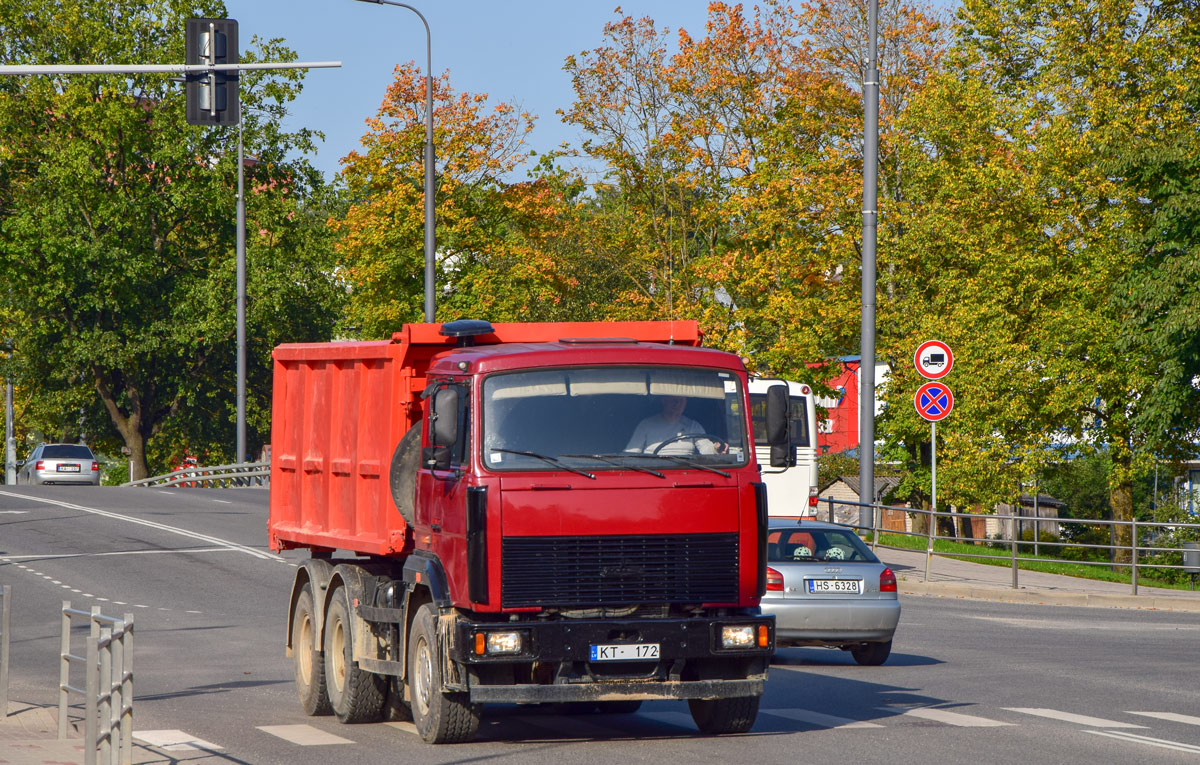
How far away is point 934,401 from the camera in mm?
27234

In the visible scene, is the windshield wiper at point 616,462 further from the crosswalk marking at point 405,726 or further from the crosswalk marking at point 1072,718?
the crosswalk marking at point 1072,718

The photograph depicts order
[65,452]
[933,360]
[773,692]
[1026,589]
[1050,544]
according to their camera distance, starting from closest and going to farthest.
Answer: [773,692] < [1026,589] < [1050,544] < [933,360] < [65,452]

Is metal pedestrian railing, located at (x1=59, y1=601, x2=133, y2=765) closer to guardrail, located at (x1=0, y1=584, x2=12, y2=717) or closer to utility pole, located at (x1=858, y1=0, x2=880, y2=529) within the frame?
guardrail, located at (x1=0, y1=584, x2=12, y2=717)

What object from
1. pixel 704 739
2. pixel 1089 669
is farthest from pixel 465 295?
pixel 704 739

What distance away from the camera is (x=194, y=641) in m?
17.5

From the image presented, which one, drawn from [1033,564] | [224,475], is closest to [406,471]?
[1033,564]

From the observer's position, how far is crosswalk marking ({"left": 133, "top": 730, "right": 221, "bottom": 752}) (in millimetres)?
10156

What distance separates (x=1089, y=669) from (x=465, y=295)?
122 ft

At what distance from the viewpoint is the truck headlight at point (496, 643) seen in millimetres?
9617

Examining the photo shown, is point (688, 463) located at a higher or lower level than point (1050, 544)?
higher

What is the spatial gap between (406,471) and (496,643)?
71.6 inches

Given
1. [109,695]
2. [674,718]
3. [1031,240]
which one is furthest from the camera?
[1031,240]

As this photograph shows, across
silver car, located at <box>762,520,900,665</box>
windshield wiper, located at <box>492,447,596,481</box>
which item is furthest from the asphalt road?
windshield wiper, located at <box>492,447,596,481</box>

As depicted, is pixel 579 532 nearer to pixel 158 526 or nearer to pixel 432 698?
pixel 432 698
